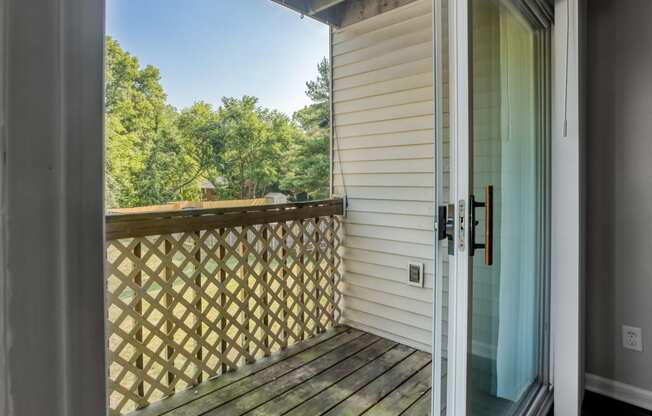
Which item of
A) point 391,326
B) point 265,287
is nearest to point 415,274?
point 391,326

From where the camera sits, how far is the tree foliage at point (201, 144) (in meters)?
1.90

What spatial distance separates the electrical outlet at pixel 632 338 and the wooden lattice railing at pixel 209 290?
6.33 feet

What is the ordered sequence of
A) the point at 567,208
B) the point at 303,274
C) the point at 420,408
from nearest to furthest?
1. the point at 567,208
2. the point at 420,408
3. the point at 303,274

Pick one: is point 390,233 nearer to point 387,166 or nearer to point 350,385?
point 387,166

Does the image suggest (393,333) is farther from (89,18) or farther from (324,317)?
(89,18)

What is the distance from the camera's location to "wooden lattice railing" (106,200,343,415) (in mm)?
1984

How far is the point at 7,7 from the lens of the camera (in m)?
0.28

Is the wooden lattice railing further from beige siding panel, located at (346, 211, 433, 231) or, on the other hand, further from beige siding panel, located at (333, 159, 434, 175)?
beige siding panel, located at (333, 159, 434, 175)

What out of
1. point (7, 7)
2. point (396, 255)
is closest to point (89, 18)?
point (7, 7)

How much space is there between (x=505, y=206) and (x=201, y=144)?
71.7 inches

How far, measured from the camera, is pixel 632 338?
75.3 inches

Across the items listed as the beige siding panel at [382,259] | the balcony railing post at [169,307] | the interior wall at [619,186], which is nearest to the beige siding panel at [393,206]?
the beige siding panel at [382,259]

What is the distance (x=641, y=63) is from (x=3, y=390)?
8.25 ft

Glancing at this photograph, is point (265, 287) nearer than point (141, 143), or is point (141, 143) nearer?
point (141, 143)
